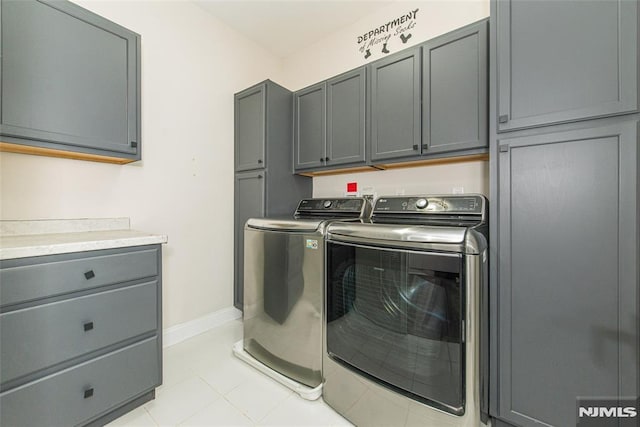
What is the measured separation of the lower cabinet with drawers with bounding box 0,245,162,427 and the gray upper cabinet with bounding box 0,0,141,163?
2.23 feet

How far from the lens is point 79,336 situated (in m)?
1.19

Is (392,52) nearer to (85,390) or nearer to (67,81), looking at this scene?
(67,81)

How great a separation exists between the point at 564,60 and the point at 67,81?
2449 millimetres

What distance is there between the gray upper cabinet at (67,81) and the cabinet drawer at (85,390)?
1134mm

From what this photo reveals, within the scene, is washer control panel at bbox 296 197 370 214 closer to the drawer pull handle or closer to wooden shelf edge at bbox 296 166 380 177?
wooden shelf edge at bbox 296 166 380 177

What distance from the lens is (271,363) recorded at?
174cm

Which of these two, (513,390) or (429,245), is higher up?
(429,245)

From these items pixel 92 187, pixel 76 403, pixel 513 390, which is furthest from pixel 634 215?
pixel 92 187

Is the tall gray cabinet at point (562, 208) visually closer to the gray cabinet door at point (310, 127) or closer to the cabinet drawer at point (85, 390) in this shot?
the gray cabinet door at point (310, 127)

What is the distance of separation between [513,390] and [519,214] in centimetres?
83

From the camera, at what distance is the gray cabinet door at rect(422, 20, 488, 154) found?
57.9 inches

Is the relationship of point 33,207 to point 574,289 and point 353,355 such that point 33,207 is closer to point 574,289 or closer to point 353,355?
point 353,355

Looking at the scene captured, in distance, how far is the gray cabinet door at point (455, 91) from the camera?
1.47 meters

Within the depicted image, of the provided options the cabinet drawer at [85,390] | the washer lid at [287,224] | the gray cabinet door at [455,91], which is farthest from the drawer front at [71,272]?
the gray cabinet door at [455,91]
